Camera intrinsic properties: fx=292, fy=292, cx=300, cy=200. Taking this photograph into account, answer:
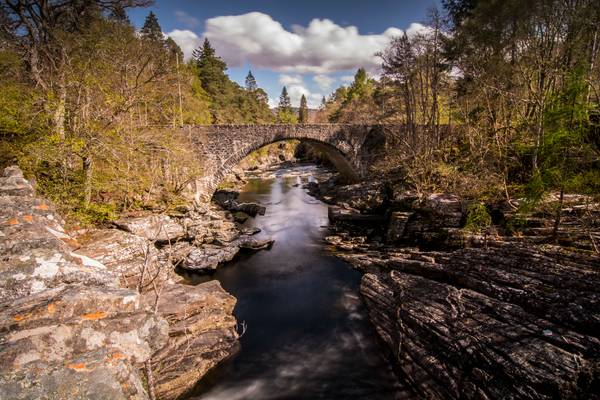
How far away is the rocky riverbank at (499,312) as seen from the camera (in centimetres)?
457

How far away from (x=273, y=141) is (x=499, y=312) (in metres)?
18.7

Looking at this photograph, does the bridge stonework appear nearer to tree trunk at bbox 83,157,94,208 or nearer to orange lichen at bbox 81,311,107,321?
tree trunk at bbox 83,157,94,208

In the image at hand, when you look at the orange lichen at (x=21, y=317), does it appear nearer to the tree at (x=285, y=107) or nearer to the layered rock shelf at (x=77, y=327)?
the layered rock shelf at (x=77, y=327)

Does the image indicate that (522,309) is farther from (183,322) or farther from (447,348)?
(183,322)

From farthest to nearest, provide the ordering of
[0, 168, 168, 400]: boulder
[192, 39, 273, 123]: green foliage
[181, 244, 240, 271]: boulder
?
[192, 39, 273, 123]: green foliage < [181, 244, 240, 271]: boulder < [0, 168, 168, 400]: boulder

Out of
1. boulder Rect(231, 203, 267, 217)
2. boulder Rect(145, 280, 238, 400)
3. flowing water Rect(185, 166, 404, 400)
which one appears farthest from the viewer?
boulder Rect(231, 203, 267, 217)

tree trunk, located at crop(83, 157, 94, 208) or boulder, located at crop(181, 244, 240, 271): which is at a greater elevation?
tree trunk, located at crop(83, 157, 94, 208)

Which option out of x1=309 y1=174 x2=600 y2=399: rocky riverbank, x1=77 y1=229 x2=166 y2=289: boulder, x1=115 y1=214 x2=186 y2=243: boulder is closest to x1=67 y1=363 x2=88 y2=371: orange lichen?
x1=77 y1=229 x2=166 y2=289: boulder

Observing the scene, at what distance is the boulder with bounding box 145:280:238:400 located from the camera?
651 centimetres

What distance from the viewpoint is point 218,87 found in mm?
42531

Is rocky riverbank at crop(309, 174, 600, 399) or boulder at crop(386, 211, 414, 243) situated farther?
boulder at crop(386, 211, 414, 243)

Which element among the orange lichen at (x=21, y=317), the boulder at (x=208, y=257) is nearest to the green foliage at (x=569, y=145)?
the orange lichen at (x=21, y=317)

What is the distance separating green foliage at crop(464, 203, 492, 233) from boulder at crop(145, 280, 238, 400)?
8.67m

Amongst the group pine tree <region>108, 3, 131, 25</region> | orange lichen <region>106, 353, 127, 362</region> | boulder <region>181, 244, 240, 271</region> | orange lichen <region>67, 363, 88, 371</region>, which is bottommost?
boulder <region>181, 244, 240, 271</region>
